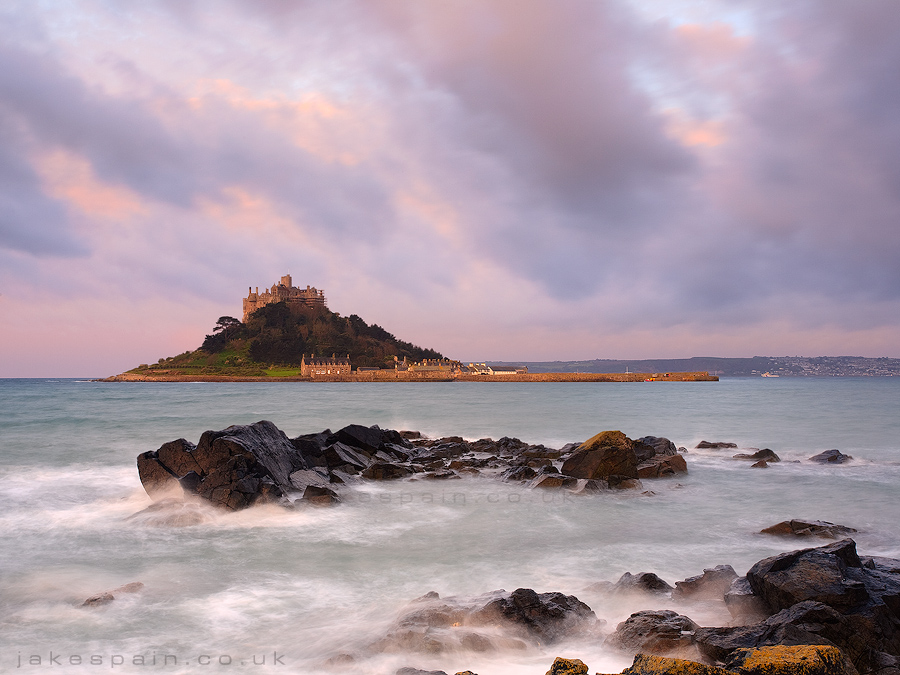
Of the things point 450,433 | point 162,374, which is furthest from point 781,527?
point 162,374

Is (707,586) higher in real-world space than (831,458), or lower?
higher

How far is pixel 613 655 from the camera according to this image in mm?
4582

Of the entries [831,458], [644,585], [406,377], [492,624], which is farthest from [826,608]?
[406,377]

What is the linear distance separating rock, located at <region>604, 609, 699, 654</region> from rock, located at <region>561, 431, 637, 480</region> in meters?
7.65

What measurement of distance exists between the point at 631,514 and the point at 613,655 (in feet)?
18.8

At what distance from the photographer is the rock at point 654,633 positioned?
→ 4457 mm

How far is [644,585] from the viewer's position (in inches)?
232

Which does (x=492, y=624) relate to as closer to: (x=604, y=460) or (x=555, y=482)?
(x=555, y=482)

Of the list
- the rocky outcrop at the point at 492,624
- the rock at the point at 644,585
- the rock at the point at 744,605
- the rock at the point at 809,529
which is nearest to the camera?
the rocky outcrop at the point at 492,624

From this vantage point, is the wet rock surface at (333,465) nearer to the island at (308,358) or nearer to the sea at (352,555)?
the sea at (352,555)

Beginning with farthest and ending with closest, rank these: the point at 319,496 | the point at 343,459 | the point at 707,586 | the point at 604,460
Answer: the point at 343,459
the point at 604,460
the point at 319,496
the point at 707,586

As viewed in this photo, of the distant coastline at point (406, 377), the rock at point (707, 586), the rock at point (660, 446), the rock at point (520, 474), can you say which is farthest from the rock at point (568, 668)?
the distant coastline at point (406, 377)

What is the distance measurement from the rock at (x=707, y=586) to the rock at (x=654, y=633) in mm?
1058

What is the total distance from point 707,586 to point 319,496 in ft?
22.9
